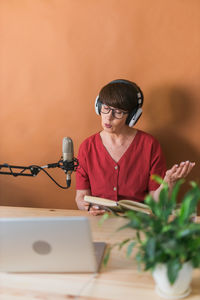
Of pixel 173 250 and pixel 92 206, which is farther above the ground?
pixel 173 250

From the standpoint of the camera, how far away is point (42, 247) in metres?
1.13

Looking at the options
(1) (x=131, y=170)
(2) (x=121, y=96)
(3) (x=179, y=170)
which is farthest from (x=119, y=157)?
(3) (x=179, y=170)

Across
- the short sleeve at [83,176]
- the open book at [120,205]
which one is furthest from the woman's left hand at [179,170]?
the short sleeve at [83,176]

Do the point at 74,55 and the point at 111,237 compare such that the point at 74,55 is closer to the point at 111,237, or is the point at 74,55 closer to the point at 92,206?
the point at 92,206

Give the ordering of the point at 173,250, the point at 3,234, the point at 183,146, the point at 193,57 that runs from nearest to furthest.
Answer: the point at 173,250, the point at 3,234, the point at 193,57, the point at 183,146

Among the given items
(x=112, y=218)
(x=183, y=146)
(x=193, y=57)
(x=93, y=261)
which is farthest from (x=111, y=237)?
(x=193, y=57)

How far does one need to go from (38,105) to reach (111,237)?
4.47 ft

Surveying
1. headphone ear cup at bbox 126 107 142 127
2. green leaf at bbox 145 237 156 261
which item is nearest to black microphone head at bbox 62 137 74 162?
green leaf at bbox 145 237 156 261

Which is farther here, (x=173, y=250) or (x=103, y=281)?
(x=103, y=281)

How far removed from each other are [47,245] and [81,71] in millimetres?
1559

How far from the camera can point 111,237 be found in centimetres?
149

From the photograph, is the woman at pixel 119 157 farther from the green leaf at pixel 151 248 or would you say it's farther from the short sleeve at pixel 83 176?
the green leaf at pixel 151 248

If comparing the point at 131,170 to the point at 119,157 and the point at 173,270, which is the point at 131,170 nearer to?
the point at 119,157

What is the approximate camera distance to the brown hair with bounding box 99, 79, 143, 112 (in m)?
1.96
